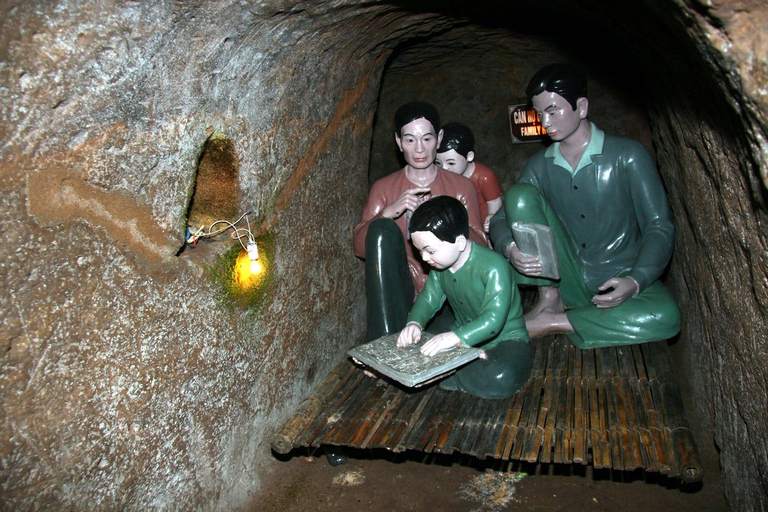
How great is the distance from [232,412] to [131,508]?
0.75 m

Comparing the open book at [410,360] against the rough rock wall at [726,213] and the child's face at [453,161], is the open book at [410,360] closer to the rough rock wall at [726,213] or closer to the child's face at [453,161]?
the rough rock wall at [726,213]

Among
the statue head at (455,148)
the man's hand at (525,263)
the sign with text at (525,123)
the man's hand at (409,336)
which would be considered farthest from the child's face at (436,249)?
the sign with text at (525,123)

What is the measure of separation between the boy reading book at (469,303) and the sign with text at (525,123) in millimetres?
2507

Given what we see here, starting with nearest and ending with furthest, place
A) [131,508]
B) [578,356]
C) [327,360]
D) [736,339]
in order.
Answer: [131,508]
[736,339]
[578,356]
[327,360]

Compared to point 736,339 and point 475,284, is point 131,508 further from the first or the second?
point 736,339

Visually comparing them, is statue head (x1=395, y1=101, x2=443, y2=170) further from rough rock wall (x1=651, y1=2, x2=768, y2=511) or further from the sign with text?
the sign with text

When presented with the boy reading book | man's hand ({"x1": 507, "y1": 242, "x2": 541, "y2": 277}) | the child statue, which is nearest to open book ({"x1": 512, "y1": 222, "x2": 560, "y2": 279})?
man's hand ({"x1": 507, "y1": 242, "x2": 541, "y2": 277})

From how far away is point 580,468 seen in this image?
139 inches

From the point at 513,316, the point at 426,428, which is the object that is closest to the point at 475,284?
the point at 513,316

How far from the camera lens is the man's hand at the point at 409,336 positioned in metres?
3.34

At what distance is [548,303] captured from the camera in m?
4.07

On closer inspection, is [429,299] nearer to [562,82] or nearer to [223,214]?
[223,214]

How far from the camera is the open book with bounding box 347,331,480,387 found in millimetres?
3000

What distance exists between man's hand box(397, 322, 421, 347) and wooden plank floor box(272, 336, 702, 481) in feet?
1.36
